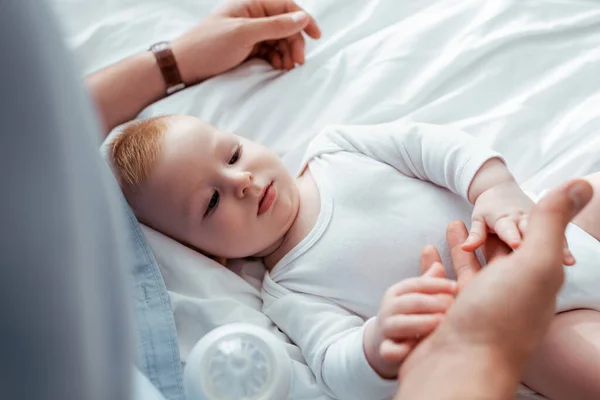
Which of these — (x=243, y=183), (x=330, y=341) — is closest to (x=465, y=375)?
(x=330, y=341)

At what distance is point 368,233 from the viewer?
100 cm

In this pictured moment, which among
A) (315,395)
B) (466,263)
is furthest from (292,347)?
(466,263)

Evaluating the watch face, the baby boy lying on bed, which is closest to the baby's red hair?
the baby boy lying on bed

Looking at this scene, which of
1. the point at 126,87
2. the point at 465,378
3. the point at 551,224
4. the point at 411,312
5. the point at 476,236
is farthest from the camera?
the point at 126,87

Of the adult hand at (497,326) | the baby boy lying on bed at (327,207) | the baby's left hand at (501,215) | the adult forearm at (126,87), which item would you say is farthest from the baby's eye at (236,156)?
the adult hand at (497,326)

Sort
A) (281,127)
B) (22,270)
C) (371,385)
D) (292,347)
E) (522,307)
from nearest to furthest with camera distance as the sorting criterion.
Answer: (22,270), (522,307), (371,385), (292,347), (281,127)

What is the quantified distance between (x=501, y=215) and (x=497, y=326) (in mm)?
345

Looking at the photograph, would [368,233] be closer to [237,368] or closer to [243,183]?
[243,183]

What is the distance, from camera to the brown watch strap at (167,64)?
1219mm

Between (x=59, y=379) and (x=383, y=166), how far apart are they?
0.83 meters

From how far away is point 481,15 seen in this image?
127cm

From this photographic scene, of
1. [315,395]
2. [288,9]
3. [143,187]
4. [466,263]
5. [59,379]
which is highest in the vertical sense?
[59,379]

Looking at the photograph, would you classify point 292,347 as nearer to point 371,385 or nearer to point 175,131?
point 371,385

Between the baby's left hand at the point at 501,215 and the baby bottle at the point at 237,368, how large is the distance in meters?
0.28
